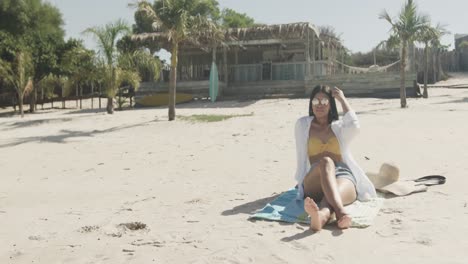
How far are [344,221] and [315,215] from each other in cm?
26

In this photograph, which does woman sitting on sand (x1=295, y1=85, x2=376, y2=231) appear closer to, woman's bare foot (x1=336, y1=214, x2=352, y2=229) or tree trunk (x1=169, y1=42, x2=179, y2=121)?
woman's bare foot (x1=336, y1=214, x2=352, y2=229)

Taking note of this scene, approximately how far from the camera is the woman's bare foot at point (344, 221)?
3.85 m

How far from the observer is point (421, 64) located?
30.0 metres

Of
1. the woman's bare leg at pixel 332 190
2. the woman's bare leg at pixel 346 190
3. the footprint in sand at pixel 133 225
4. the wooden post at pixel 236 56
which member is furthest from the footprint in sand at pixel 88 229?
the wooden post at pixel 236 56

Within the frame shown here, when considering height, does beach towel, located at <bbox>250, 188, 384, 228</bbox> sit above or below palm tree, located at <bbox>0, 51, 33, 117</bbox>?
below

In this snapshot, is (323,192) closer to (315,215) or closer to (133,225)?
(315,215)

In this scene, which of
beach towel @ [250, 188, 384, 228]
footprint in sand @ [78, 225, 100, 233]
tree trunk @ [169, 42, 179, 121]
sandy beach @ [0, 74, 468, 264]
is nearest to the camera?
sandy beach @ [0, 74, 468, 264]

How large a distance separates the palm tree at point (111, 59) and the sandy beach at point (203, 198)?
6038mm

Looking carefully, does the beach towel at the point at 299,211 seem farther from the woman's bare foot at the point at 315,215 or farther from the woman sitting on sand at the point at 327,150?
the woman's bare foot at the point at 315,215

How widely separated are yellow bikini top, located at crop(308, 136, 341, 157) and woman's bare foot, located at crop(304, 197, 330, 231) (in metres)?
0.82

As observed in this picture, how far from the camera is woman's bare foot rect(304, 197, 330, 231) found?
147 inches

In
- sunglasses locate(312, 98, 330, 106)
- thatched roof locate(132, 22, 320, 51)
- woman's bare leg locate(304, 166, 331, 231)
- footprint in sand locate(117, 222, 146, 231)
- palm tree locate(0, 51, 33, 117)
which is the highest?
thatched roof locate(132, 22, 320, 51)

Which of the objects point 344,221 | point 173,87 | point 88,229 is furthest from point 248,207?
point 173,87

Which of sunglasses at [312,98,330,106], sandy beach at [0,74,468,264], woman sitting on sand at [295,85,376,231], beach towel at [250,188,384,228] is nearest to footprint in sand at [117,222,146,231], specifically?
sandy beach at [0,74,468,264]
